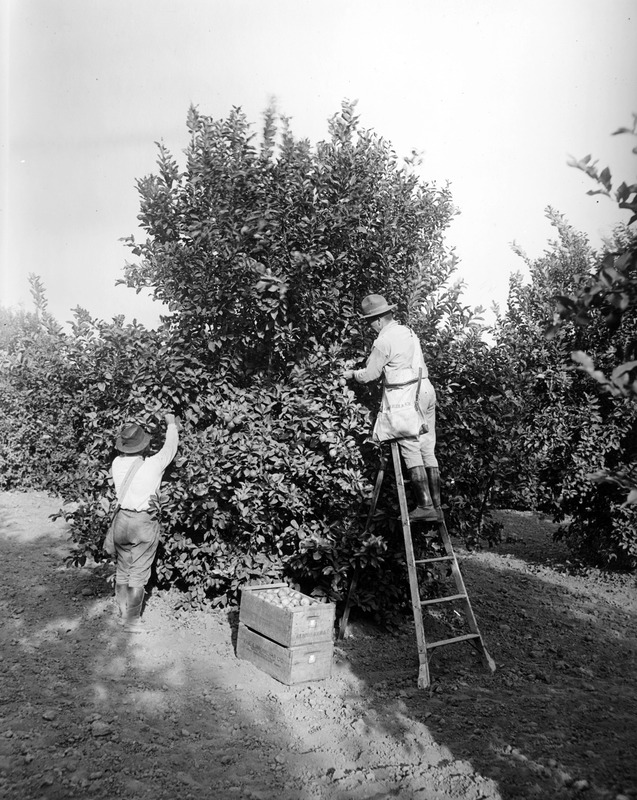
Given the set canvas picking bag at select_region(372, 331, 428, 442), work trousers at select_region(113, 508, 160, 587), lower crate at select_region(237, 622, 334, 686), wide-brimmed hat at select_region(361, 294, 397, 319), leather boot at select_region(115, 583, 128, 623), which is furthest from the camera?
leather boot at select_region(115, 583, 128, 623)

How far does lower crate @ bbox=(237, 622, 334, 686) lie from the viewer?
5191mm

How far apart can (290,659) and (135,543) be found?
6.74 ft

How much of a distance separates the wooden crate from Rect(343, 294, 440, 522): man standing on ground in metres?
1.19

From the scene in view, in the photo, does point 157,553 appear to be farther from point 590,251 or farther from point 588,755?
point 590,251

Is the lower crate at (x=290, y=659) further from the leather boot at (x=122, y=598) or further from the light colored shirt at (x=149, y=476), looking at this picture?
the light colored shirt at (x=149, y=476)

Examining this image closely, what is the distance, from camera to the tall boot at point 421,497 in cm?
569

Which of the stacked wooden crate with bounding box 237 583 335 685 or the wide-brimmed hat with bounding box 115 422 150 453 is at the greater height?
the wide-brimmed hat with bounding box 115 422 150 453

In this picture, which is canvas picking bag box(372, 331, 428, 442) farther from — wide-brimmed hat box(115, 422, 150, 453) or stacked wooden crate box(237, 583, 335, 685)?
wide-brimmed hat box(115, 422, 150, 453)

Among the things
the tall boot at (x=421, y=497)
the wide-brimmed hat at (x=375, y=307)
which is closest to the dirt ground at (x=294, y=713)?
the tall boot at (x=421, y=497)

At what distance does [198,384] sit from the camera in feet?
21.3

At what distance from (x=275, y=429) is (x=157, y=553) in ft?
6.56

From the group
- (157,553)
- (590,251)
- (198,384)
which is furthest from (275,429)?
(590,251)

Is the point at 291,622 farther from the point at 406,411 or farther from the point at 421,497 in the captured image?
the point at 406,411

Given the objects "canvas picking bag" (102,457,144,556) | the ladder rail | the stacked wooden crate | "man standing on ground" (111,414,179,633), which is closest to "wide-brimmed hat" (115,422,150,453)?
"man standing on ground" (111,414,179,633)
